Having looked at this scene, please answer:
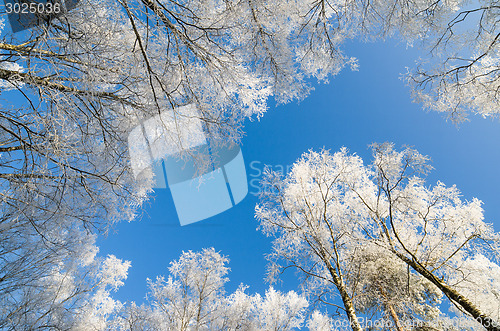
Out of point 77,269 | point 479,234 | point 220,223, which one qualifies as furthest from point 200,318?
point 220,223

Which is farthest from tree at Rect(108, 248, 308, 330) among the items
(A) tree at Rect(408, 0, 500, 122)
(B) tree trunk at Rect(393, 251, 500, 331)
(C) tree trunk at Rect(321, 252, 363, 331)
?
(A) tree at Rect(408, 0, 500, 122)

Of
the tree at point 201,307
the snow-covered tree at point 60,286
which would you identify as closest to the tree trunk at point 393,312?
the tree at point 201,307

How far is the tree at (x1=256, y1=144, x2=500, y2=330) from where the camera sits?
5512mm

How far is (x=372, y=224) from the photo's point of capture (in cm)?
692

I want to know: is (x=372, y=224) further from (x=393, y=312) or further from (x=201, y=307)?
(x=201, y=307)

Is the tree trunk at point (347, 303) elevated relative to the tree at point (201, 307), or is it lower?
lower

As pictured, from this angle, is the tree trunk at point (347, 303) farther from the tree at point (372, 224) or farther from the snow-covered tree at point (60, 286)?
the snow-covered tree at point (60, 286)

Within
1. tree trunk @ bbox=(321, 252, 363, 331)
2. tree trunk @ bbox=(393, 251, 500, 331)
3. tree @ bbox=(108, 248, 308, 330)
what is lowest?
tree trunk @ bbox=(393, 251, 500, 331)

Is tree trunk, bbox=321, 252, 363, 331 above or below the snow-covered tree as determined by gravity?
below

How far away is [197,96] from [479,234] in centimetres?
672

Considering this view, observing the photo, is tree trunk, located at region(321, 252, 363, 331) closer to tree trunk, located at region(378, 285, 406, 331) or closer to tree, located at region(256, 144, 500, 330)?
tree, located at region(256, 144, 500, 330)

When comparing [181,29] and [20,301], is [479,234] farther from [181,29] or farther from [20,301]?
[20,301]

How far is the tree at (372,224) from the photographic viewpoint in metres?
5.51

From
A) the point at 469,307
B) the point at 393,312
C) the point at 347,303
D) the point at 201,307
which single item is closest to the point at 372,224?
the point at 393,312
